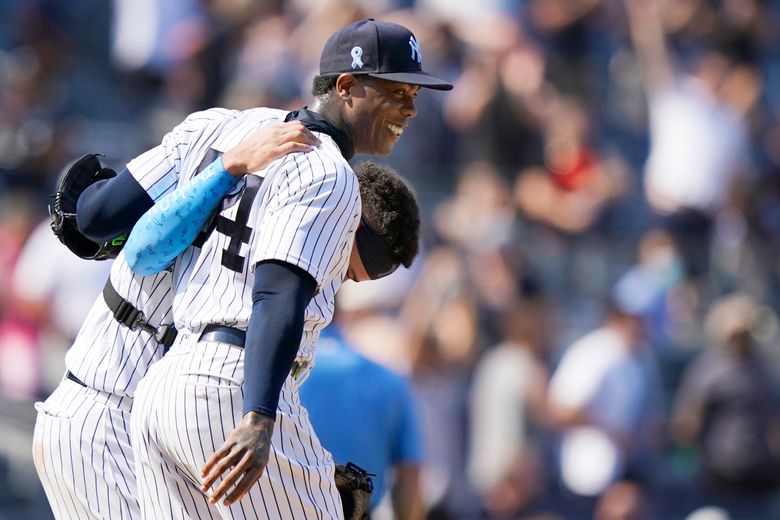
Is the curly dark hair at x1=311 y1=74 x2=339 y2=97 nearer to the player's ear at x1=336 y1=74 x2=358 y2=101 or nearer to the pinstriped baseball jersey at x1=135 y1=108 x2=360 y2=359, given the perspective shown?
the player's ear at x1=336 y1=74 x2=358 y2=101

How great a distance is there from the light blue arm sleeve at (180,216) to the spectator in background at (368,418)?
166cm

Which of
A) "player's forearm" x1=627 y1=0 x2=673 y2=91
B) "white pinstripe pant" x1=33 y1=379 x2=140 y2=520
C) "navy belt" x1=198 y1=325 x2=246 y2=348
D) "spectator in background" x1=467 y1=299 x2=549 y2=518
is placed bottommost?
"white pinstripe pant" x1=33 y1=379 x2=140 y2=520

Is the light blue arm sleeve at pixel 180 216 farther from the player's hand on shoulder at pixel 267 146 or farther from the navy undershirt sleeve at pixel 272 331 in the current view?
the navy undershirt sleeve at pixel 272 331

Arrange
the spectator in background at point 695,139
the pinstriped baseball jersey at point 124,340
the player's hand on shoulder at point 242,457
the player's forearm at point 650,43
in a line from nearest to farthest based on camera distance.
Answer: the player's hand on shoulder at point 242,457, the pinstriped baseball jersey at point 124,340, the spectator in background at point 695,139, the player's forearm at point 650,43

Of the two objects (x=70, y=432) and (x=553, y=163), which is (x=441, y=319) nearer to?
(x=553, y=163)

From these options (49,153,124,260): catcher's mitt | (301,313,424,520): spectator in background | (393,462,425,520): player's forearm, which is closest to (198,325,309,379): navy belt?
(49,153,124,260): catcher's mitt

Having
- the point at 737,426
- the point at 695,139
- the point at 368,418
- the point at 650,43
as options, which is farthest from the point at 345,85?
the point at 650,43

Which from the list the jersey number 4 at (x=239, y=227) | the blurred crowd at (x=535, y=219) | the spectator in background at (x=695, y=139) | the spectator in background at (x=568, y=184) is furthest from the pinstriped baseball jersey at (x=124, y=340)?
the spectator in background at (x=695, y=139)

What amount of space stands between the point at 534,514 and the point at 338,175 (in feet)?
15.2

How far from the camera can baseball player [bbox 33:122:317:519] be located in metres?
3.56

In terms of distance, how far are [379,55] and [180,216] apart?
0.64 metres

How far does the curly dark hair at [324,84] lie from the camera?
135 inches

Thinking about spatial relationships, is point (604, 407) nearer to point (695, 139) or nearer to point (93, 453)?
point (695, 139)

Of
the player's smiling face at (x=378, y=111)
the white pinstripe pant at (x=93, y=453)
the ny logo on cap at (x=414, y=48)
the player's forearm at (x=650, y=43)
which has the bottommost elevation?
the white pinstripe pant at (x=93, y=453)
